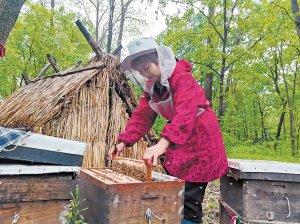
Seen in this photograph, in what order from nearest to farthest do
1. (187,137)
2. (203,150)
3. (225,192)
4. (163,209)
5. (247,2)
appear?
1. (163,209)
2. (187,137)
3. (203,150)
4. (225,192)
5. (247,2)

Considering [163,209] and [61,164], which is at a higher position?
[61,164]

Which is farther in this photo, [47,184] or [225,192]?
[225,192]

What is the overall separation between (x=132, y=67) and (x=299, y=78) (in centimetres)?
1720

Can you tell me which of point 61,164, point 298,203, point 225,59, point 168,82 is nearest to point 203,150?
point 168,82

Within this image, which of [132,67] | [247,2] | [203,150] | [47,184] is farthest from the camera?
[247,2]

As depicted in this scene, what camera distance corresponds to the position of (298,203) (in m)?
3.24

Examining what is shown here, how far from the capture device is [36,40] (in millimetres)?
12898

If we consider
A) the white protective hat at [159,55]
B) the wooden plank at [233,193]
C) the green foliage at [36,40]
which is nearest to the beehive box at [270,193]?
the wooden plank at [233,193]

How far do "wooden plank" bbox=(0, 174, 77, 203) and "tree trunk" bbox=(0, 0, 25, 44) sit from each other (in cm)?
309

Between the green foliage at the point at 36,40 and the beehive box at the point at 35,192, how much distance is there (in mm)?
11129

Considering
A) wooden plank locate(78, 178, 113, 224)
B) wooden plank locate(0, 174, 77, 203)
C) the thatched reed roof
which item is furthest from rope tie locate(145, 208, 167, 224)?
the thatched reed roof

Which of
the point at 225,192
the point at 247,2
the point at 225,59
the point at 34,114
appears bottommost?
the point at 225,192

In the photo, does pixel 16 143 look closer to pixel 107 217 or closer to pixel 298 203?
pixel 107 217

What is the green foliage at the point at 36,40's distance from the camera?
500 inches
